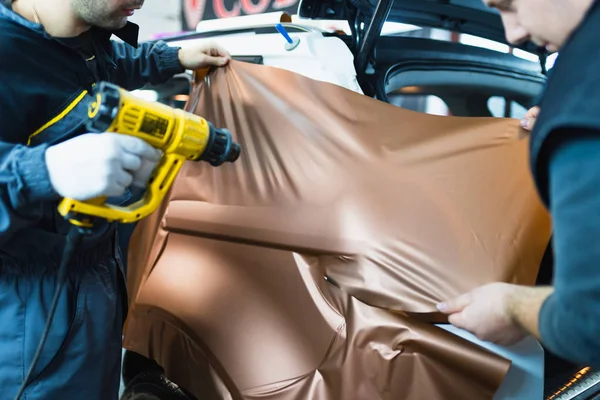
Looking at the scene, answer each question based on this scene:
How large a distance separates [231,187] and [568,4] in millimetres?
799

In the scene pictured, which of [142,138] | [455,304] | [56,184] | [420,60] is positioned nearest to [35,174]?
[56,184]

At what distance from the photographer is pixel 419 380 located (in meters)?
0.92

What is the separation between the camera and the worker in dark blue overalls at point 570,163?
1.74 feet

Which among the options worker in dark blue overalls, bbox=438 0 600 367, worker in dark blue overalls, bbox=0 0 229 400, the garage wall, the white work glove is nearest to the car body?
worker in dark blue overalls, bbox=438 0 600 367

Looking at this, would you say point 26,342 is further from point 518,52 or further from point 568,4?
point 518,52

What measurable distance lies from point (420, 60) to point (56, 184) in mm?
1082

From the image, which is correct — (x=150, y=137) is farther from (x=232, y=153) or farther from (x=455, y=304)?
(x=455, y=304)

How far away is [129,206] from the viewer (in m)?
0.94

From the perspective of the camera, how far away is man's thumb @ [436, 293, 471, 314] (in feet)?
2.67

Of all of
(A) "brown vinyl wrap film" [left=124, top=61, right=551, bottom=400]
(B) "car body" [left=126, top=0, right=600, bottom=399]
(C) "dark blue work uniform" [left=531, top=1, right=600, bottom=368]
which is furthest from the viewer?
(B) "car body" [left=126, top=0, right=600, bottom=399]

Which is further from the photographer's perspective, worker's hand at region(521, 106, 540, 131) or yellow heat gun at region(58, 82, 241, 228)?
worker's hand at region(521, 106, 540, 131)

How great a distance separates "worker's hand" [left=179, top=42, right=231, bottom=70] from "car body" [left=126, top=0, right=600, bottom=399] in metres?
0.08

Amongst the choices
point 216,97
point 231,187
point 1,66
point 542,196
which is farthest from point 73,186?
point 542,196

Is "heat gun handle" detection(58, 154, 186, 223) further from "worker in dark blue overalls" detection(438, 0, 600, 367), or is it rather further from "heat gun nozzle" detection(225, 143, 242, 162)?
"worker in dark blue overalls" detection(438, 0, 600, 367)
